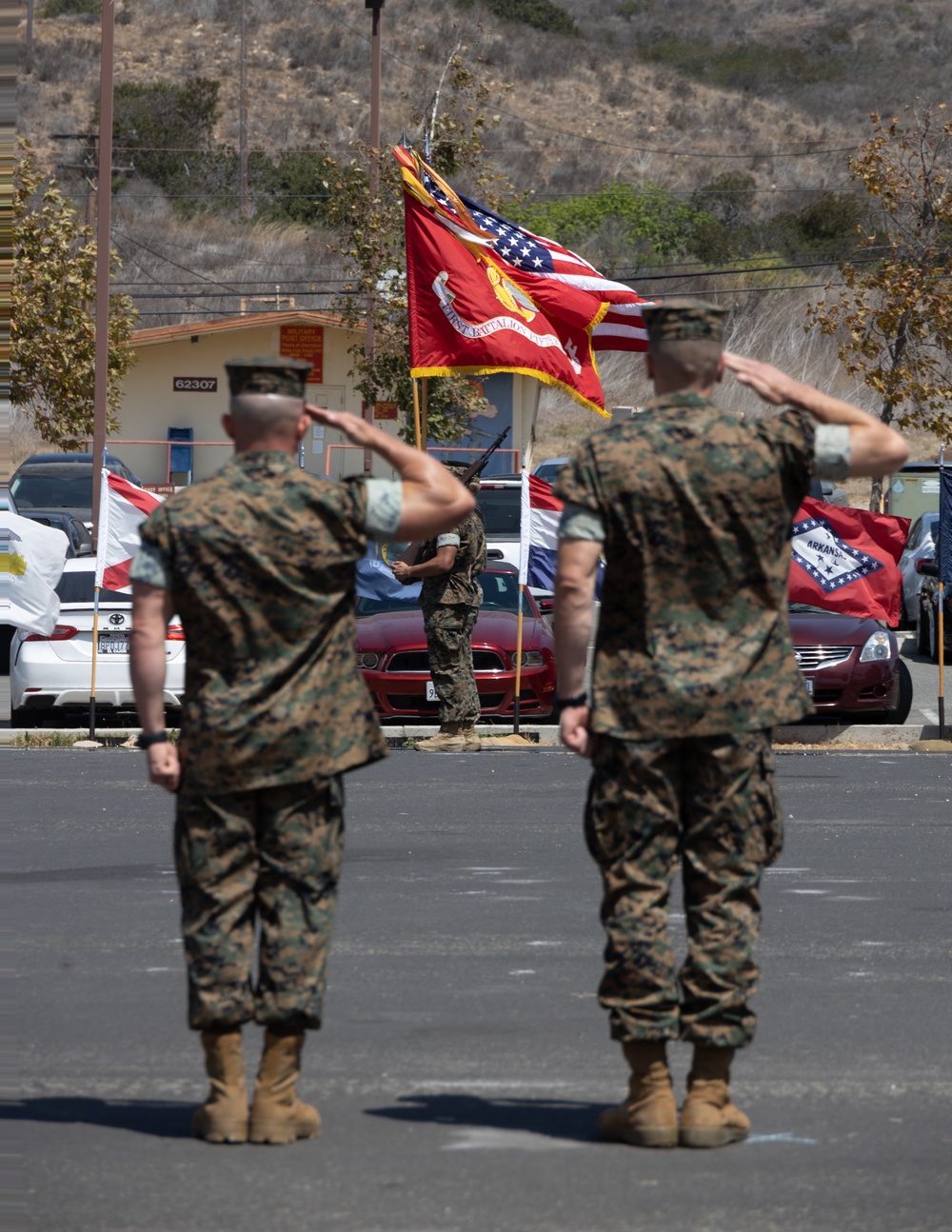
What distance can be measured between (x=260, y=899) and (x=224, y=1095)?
49 cm

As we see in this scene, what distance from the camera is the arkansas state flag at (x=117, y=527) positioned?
50.1ft

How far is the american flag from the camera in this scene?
15.3 meters

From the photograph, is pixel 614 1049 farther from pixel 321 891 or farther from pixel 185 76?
pixel 185 76

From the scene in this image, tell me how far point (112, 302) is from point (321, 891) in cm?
3074

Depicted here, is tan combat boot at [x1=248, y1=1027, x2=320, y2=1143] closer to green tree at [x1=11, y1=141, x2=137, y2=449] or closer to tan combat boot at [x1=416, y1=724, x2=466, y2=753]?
tan combat boot at [x1=416, y1=724, x2=466, y2=753]

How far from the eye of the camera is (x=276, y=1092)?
4.96 metres

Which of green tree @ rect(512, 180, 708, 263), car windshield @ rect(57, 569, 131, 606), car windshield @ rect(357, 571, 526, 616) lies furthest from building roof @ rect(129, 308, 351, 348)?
car windshield @ rect(57, 569, 131, 606)

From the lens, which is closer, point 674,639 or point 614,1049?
point 674,639

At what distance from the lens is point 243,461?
16.6 feet

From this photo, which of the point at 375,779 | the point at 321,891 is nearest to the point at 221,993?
the point at 321,891

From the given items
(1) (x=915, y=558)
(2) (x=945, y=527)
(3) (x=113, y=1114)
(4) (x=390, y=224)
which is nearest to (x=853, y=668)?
(2) (x=945, y=527)

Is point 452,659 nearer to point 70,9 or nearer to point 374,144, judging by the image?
point 374,144

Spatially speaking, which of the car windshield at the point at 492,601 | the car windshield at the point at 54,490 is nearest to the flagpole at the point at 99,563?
the car windshield at the point at 492,601

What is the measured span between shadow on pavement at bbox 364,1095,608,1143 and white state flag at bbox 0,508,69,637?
375 inches
